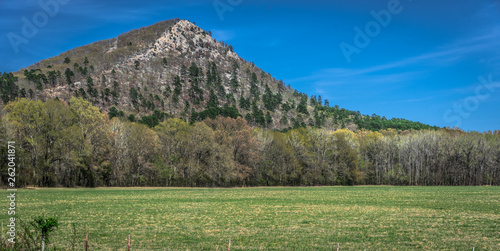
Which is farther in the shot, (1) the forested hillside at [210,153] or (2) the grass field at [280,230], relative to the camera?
(1) the forested hillside at [210,153]

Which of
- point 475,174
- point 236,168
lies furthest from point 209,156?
point 475,174

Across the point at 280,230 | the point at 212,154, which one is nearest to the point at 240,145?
the point at 212,154

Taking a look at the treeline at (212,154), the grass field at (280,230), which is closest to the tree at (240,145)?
the treeline at (212,154)

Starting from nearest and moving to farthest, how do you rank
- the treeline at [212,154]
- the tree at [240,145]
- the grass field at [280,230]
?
1. the grass field at [280,230]
2. the treeline at [212,154]
3. the tree at [240,145]

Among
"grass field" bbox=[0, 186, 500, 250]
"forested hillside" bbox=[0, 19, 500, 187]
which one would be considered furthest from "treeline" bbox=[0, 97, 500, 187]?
"grass field" bbox=[0, 186, 500, 250]

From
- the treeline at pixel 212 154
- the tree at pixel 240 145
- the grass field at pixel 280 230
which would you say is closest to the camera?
the grass field at pixel 280 230

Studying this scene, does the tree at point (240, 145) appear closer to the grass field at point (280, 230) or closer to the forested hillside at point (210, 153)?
the forested hillside at point (210, 153)

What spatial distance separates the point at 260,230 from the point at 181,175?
2841 inches

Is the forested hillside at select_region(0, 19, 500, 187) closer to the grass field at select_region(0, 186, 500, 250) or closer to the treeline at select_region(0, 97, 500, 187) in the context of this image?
the treeline at select_region(0, 97, 500, 187)

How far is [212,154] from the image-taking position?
92.8 meters

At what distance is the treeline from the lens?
73500 millimetres

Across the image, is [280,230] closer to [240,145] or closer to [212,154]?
[212,154]

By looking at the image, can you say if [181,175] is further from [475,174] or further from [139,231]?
[475,174]

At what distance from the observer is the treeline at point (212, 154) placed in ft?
241
